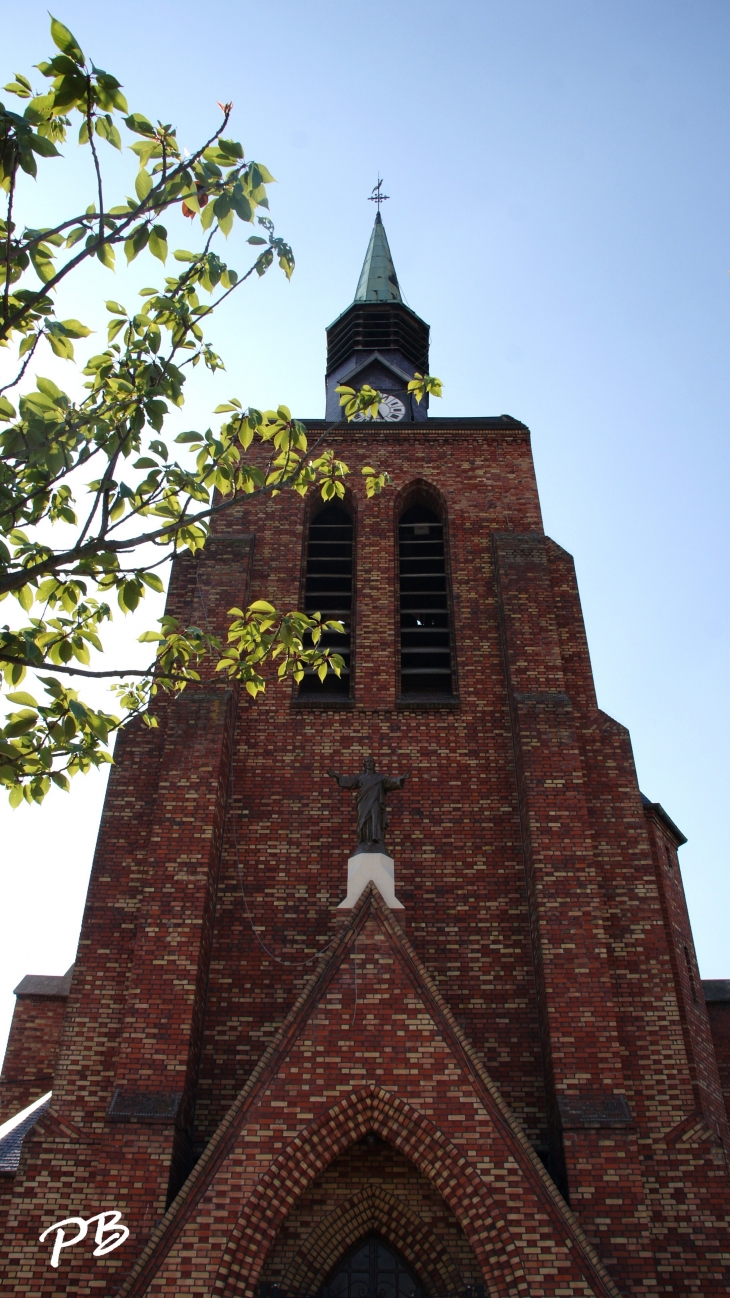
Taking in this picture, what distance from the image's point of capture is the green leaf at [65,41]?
5.83 m

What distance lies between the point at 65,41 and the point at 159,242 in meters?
1.27

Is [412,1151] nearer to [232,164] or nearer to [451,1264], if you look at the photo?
[451,1264]

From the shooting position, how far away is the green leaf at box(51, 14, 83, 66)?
5.83 metres

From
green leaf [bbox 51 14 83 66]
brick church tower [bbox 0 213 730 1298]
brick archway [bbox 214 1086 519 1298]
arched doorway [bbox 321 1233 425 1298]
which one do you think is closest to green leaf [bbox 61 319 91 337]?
green leaf [bbox 51 14 83 66]

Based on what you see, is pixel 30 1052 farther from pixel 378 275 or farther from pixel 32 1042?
pixel 378 275

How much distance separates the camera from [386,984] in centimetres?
1051

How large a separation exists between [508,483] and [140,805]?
26.1 ft

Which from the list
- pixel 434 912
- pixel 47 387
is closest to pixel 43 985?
pixel 434 912

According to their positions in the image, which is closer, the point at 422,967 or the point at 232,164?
the point at 232,164

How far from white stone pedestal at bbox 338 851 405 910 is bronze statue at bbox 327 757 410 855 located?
15 cm

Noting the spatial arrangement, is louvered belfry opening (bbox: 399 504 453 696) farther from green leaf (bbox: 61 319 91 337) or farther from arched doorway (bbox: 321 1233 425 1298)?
green leaf (bbox: 61 319 91 337)

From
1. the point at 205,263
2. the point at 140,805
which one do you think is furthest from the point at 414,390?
the point at 140,805

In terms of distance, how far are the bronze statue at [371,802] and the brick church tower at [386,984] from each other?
0.08 m

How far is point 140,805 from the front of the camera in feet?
43.5
